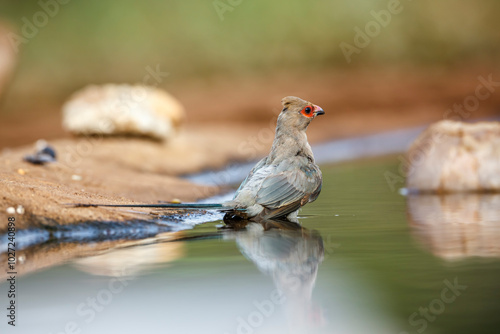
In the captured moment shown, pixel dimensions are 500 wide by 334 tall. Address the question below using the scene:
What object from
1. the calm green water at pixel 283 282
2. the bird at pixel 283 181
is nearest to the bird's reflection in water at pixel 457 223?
the calm green water at pixel 283 282

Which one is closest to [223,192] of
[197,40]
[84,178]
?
[84,178]

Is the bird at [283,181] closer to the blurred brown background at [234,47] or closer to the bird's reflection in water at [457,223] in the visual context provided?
the bird's reflection in water at [457,223]

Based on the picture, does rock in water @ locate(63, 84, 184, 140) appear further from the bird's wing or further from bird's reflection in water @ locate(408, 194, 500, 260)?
the bird's wing

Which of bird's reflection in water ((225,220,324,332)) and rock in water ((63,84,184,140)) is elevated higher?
rock in water ((63,84,184,140))

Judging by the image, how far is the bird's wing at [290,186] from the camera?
588 cm

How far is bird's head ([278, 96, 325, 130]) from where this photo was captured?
636cm

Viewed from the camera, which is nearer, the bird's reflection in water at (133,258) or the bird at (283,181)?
the bird's reflection in water at (133,258)

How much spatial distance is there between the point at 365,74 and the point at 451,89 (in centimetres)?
219

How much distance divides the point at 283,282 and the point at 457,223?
2299mm

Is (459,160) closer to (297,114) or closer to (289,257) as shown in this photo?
(297,114)

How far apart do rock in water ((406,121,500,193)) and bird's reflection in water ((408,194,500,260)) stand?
288 millimetres

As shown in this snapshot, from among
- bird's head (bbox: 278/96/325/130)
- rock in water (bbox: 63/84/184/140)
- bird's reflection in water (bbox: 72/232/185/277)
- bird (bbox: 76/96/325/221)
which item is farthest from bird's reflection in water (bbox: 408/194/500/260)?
rock in water (bbox: 63/84/184/140)

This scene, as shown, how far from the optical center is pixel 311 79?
20219 mm

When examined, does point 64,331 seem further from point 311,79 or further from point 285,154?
point 311,79
